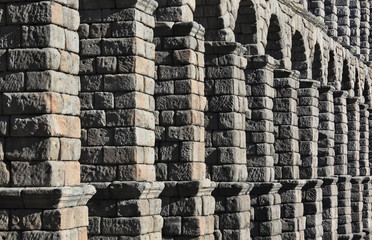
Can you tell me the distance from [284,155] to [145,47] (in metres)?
12.9

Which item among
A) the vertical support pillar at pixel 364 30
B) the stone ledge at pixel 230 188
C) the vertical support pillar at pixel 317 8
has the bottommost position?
the stone ledge at pixel 230 188

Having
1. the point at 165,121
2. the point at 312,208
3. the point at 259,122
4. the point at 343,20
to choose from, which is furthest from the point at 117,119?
the point at 343,20

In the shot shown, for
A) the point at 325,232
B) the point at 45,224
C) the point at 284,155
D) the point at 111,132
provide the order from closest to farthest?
1. the point at 45,224
2. the point at 111,132
3. the point at 284,155
4. the point at 325,232

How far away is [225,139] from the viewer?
101 feet

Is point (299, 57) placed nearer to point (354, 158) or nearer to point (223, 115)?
point (354, 158)

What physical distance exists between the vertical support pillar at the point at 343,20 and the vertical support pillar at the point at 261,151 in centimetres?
1891

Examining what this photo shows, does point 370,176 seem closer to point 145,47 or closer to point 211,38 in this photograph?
point 211,38

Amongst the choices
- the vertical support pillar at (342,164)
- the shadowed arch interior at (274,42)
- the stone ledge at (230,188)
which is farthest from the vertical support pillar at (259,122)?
the vertical support pillar at (342,164)

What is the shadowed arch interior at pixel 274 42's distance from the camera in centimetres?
3712

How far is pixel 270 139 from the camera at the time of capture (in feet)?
113

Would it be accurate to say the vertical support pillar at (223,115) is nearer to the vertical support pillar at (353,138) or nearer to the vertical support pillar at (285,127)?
the vertical support pillar at (285,127)

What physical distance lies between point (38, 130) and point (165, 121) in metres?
6.50

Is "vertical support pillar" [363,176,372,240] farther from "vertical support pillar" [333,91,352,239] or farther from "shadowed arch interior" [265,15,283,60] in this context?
"shadowed arch interior" [265,15,283,60]

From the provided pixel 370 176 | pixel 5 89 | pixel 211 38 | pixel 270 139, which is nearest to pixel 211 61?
pixel 211 38
